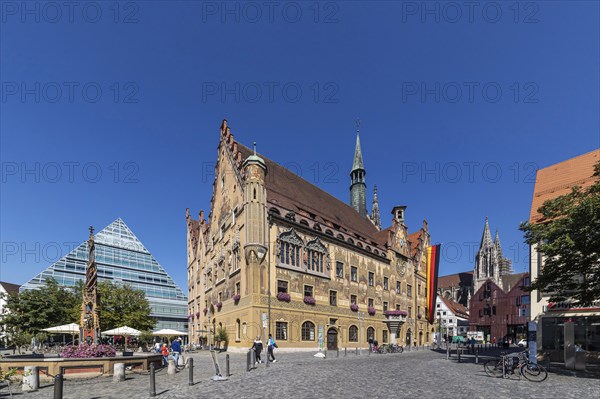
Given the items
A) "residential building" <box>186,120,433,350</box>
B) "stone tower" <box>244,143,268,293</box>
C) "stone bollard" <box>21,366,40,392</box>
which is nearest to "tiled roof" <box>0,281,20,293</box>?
"residential building" <box>186,120,433,350</box>

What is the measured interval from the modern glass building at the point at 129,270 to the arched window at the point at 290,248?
6446 centimetres

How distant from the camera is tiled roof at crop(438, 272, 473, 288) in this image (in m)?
135

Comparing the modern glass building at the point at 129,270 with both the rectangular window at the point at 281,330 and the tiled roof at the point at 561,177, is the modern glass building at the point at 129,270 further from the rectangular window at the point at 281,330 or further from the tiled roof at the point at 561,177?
the tiled roof at the point at 561,177

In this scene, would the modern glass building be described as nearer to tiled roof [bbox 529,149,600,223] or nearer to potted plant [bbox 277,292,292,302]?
potted plant [bbox 277,292,292,302]

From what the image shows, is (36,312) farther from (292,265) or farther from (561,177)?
(561,177)

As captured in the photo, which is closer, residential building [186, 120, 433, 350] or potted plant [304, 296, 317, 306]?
residential building [186, 120, 433, 350]

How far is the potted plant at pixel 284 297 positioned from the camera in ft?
116

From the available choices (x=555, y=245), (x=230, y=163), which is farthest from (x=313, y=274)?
(x=555, y=245)

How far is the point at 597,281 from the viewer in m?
19.0

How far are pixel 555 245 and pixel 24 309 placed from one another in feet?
174

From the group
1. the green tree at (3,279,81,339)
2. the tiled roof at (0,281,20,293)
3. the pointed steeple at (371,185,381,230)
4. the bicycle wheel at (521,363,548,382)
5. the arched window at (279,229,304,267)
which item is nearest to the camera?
the bicycle wheel at (521,363,548,382)

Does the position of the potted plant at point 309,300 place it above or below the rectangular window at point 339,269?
below

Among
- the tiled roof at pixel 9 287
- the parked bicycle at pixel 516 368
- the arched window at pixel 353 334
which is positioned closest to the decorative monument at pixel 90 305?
the parked bicycle at pixel 516 368

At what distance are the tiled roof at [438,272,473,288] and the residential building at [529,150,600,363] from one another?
351ft
